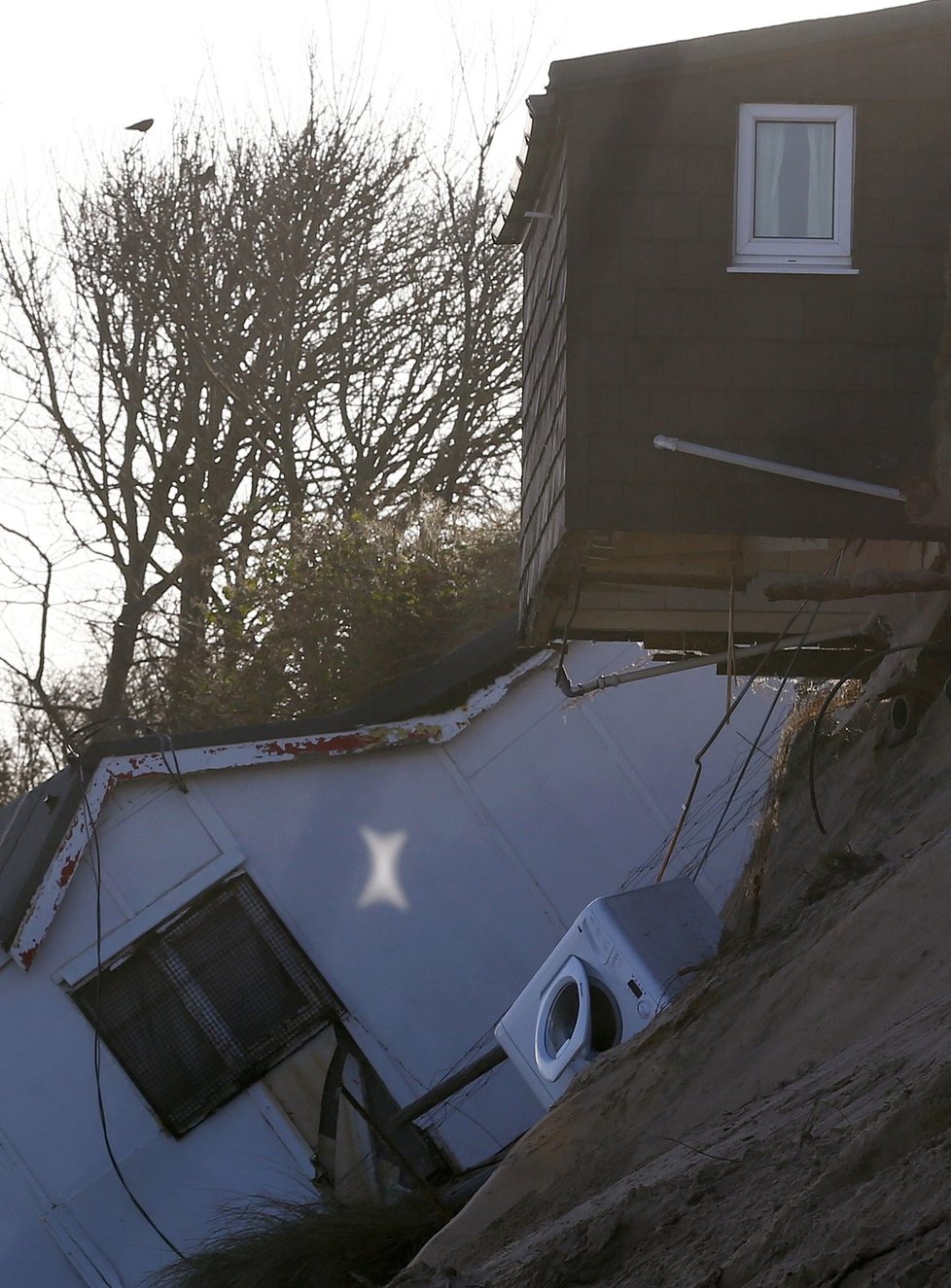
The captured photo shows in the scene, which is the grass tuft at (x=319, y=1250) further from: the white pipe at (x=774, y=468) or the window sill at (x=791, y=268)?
the window sill at (x=791, y=268)

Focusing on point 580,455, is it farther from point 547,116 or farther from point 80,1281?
point 80,1281

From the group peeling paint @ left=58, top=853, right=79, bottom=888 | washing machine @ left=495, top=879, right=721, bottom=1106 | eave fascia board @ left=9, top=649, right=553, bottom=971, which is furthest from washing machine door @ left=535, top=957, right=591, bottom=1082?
peeling paint @ left=58, top=853, right=79, bottom=888

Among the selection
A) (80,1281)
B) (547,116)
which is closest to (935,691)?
(547,116)

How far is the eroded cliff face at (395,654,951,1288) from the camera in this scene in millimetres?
3123

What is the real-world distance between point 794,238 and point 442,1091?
200 inches

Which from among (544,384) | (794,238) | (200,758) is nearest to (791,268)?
(794,238)

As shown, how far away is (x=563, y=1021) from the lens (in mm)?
6914

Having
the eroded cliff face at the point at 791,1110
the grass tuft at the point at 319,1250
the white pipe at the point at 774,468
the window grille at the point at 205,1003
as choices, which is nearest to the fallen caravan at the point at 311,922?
the window grille at the point at 205,1003

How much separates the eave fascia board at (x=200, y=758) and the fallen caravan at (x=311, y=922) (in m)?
0.01

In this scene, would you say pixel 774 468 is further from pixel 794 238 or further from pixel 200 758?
pixel 200 758

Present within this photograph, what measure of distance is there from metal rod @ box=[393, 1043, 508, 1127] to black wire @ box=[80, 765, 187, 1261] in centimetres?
153

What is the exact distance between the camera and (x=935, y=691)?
6.88 m

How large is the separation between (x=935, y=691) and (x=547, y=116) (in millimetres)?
3414

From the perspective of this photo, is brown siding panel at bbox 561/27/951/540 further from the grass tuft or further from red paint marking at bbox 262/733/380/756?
the grass tuft
